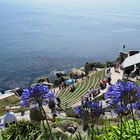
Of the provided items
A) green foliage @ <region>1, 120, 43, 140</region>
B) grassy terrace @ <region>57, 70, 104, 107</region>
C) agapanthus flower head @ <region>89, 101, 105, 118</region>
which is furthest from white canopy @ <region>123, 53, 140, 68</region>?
agapanthus flower head @ <region>89, 101, 105, 118</region>

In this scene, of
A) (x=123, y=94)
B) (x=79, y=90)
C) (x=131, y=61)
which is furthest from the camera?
(x=131, y=61)

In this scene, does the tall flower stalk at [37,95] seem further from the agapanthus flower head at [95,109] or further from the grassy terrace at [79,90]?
the grassy terrace at [79,90]

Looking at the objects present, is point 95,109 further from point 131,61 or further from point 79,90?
point 131,61

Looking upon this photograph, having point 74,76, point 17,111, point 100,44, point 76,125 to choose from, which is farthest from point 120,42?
point 76,125

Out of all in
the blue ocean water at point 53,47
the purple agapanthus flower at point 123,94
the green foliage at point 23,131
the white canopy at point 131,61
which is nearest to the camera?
the purple agapanthus flower at point 123,94

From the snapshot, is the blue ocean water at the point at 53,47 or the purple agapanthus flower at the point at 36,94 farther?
the blue ocean water at the point at 53,47

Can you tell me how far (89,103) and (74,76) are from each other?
42.4m

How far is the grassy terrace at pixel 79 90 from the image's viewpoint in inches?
1376

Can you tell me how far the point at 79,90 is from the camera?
39.3 meters

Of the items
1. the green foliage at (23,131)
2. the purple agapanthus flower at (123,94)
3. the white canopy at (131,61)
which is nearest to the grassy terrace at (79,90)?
the white canopy at (131,61)

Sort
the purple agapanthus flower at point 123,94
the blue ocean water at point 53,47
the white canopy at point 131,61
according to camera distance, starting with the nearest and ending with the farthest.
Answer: the purple agapanthus flower at point 123,94 < the white canopy at point 131,61 < the blue ocean water at point 53,47

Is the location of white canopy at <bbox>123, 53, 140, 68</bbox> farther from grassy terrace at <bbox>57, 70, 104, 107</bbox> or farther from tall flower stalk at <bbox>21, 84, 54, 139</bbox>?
tall flower stalk at <bbox>21, 84, 54, 139</bbox>

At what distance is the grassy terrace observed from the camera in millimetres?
34963

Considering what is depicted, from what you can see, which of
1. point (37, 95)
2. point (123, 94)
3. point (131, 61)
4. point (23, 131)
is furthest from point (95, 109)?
point (131, 61)
